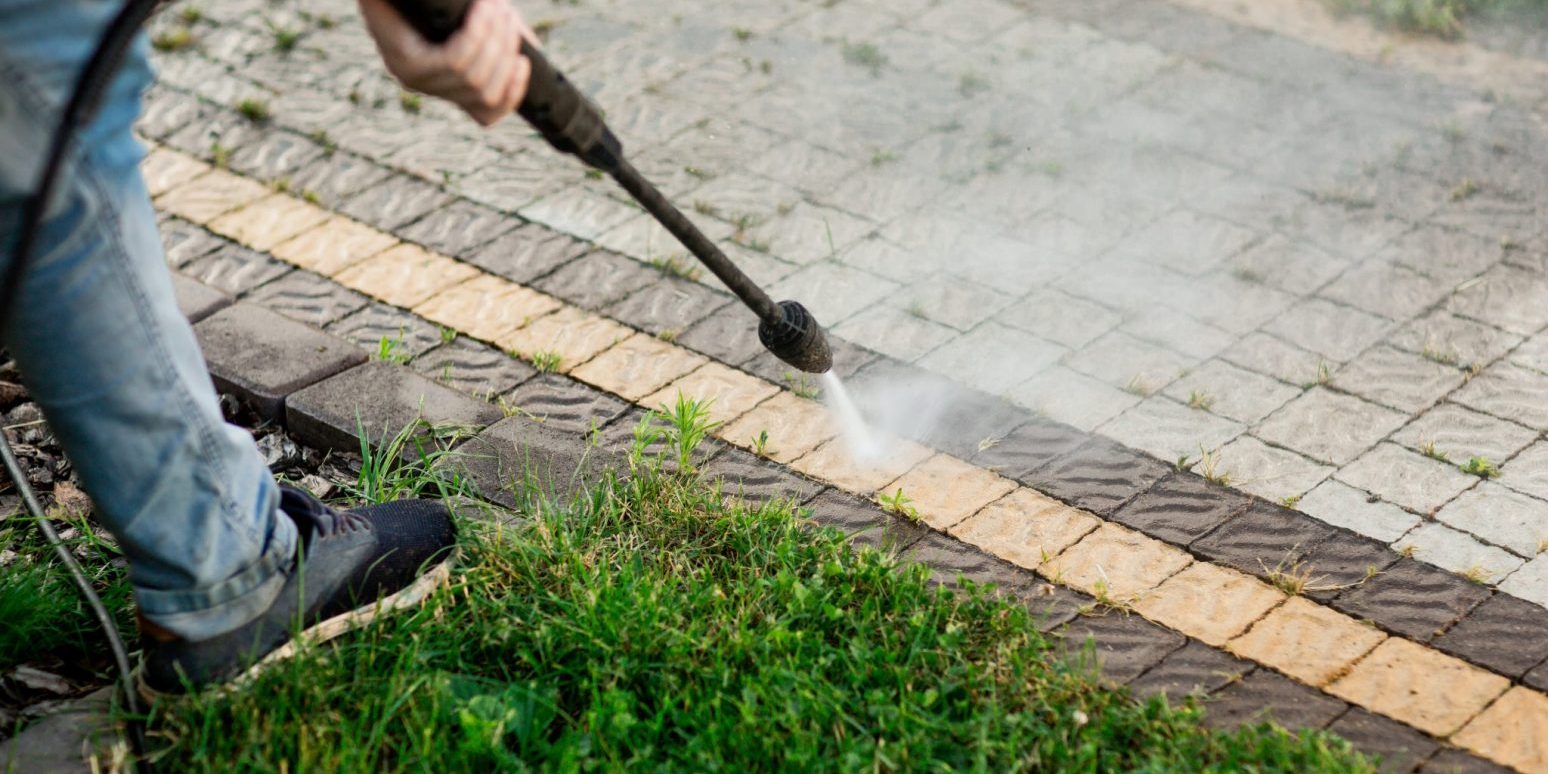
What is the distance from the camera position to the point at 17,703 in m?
2.92

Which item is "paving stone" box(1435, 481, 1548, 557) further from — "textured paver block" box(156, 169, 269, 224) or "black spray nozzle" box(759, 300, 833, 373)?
"textured paver block" box(156, 169, 269, 224)

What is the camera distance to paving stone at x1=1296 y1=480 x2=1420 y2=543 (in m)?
3.44

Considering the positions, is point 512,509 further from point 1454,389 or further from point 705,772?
point 1454,389

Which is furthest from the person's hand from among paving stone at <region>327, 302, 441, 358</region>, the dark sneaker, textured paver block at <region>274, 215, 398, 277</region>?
textured paver block at <region>274, 215, 398, 277</region>

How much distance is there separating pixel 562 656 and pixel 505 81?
1045mm

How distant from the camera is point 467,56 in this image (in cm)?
251

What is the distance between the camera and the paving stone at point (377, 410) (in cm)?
364

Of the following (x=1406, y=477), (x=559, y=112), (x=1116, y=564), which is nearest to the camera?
(x=559, y=112)

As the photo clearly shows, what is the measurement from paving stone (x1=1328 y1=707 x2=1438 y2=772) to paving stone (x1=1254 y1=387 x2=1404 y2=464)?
37.2 inches

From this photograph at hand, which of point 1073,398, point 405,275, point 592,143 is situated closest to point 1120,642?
point 1073,398

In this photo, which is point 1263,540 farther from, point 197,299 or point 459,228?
point 197,299

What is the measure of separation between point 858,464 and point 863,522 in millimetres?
247

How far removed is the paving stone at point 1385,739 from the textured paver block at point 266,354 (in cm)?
245

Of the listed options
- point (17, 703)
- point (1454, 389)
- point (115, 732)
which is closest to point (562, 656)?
point (115, 732)
